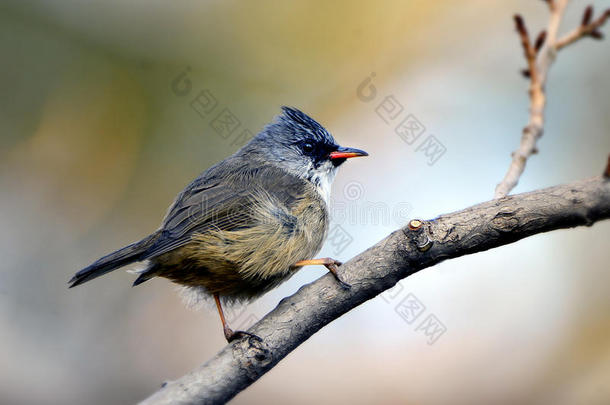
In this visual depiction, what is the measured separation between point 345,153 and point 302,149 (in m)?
0.35

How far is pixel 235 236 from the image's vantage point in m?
3.48

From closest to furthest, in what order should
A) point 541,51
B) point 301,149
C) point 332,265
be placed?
point 332,265 < point 541,51 < point 301,149

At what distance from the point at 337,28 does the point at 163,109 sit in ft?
7.58

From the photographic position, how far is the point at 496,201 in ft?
7.94

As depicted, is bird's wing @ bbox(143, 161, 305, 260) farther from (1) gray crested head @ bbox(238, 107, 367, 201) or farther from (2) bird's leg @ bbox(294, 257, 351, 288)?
(2) bird's leg @ bbox(294, 257, 351, 288)

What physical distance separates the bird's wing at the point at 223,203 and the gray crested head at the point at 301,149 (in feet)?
0.84

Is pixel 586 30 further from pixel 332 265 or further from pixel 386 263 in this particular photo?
pixel 332 265

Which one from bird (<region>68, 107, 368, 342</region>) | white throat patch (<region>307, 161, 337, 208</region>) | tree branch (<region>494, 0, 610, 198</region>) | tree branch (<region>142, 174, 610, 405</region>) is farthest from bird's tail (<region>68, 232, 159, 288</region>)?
tree branch (<region>494, 0, 610, 198</region>)

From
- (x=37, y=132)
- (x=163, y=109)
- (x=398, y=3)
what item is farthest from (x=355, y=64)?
(x=37, y=132)

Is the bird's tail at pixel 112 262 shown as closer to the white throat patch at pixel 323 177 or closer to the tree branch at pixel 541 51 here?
the white throat patch at pixel 323 177

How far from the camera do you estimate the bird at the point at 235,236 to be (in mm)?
3410

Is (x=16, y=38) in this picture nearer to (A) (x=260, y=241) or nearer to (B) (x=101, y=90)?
(B) (x=101, y=90)

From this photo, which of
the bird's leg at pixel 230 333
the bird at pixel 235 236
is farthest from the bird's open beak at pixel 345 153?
the bird's leg at pixel 230 333

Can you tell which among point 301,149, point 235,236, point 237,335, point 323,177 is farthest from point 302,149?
point 237,335
